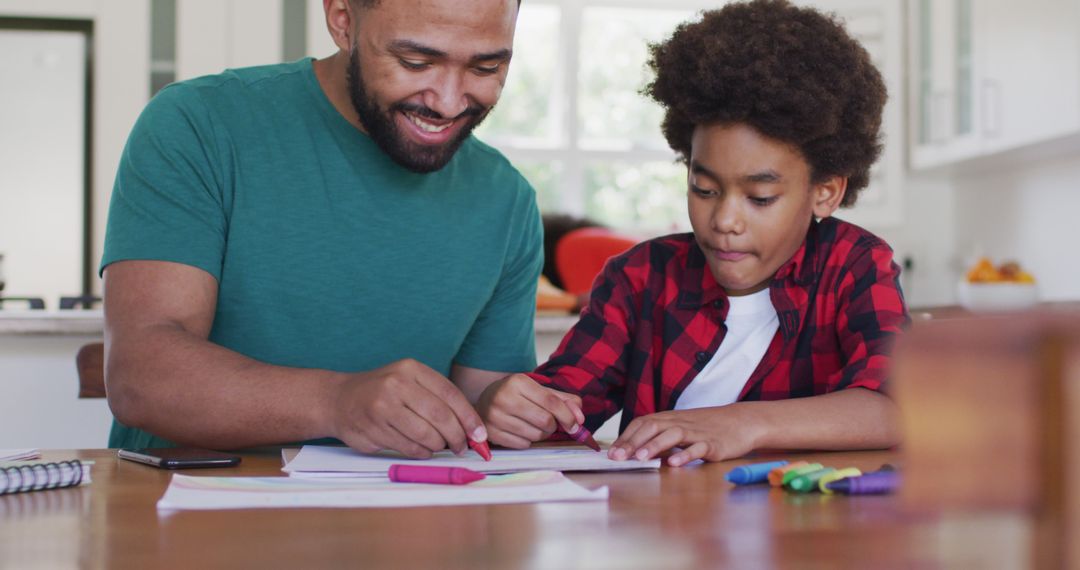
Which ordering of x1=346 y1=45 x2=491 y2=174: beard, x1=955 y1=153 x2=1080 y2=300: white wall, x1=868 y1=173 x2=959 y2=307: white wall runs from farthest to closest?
x1=868 y1=173 x2=959 y2=307: white wall, x1=955 y1=153 x2=1080 y2=300: white wall, x1=346 y1=45 x2=491 y2=174: beard

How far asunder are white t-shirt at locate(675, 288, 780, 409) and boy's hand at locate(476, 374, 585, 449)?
29 cm

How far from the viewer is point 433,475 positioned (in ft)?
2.67

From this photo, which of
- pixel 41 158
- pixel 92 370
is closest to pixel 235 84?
pixel 92 370

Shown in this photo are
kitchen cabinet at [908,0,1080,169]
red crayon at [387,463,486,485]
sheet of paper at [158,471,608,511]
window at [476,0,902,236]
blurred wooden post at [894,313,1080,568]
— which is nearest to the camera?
blurred wooden post at [894,313,1080,568]

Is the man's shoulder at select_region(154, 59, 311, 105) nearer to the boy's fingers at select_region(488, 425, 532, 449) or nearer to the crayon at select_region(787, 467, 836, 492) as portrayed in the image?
the boy's fingers at select_region(488, 425, 532, 449)

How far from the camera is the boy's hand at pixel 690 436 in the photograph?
1.00 metres

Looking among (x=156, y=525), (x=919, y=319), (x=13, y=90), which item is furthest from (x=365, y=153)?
(x=13, y=90)

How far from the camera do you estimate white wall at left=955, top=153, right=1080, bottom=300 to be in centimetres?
427

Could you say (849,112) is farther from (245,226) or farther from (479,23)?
(245,226)

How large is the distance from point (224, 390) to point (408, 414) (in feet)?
0.76

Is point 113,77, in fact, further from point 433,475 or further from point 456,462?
point 433,475

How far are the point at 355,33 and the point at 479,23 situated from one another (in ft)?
0.59

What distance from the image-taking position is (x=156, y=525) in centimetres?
64

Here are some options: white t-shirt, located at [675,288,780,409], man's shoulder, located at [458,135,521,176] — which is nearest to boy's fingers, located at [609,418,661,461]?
white t-shirt, located at [675,288,780,409]
